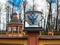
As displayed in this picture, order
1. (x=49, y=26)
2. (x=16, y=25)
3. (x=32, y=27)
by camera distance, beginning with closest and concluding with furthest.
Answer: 1. (x=32, y=27)
2. (x=16, y=25)
3. (x=49, y=26)

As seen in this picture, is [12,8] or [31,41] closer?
[31,41]

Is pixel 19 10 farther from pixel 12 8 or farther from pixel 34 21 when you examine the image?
pixel 34 21

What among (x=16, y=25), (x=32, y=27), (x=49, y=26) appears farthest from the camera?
(x=49, y=26)

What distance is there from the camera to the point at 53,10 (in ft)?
34.4

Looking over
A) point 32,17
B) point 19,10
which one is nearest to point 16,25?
point 32,17

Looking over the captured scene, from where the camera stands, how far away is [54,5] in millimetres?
10508

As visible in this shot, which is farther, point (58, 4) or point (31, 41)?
point (58, 4)

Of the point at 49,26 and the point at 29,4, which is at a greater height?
the point at 29,4

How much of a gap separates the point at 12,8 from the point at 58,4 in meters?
2.21

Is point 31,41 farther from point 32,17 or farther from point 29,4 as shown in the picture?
point 29,4

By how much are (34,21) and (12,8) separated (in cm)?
587

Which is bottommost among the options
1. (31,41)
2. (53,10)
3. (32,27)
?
(31,41)

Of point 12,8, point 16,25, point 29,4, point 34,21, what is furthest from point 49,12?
point 34,21

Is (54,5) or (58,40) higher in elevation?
(54,5)
